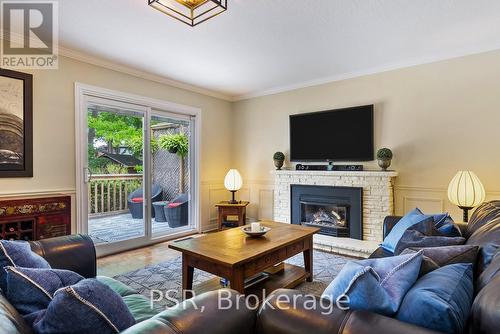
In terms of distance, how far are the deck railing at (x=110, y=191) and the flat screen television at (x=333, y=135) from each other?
2.57 metres

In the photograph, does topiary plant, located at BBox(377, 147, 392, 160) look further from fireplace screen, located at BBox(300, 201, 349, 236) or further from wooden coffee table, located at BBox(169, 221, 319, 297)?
wooden coffee table, located at BBox(169, 221, 319, 297)

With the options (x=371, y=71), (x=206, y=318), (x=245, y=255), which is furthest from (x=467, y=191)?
(x=206, y=318)

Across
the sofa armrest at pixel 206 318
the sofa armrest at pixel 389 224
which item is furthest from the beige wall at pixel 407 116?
the sofa armrest at pixel 206 318

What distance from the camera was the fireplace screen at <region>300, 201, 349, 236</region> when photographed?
4.08 metres

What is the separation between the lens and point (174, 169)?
4.71m

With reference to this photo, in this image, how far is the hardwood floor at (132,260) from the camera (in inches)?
125

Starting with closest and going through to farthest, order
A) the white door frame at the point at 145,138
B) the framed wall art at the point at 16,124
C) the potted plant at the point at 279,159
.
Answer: the framed wall art at the point at 16,124, the white door frame at the point at 145,138, the potted plant at the point at 279,159

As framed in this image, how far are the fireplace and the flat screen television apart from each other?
0.50 m

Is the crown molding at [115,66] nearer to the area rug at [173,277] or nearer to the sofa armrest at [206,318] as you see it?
the area rug at [173,277]

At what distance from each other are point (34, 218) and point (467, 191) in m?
4.45

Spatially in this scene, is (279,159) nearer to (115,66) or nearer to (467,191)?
(467,191)

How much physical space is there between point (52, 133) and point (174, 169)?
1.85 m

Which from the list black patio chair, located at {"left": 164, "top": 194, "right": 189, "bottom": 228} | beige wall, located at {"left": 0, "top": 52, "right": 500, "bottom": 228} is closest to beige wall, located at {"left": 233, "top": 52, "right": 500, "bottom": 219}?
beige wall, located at {"left": 0, "top": 52, "right": 500, "bottom": 228}

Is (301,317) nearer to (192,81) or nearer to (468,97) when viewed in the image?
(468,97)
